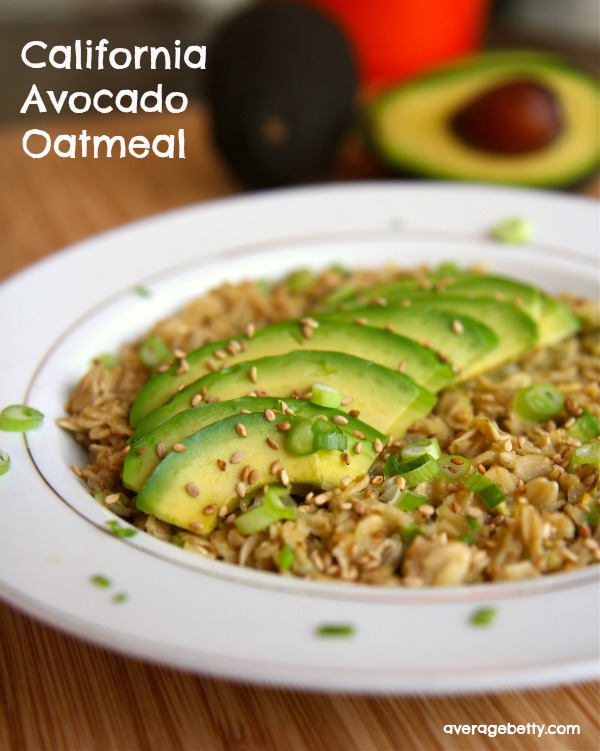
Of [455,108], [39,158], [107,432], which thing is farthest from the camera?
[39,158]

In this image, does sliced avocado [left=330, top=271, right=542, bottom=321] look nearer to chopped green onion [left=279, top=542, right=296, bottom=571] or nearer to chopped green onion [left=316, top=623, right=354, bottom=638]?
chopped green onion [left=279, top=542, right=296, bottom=571]

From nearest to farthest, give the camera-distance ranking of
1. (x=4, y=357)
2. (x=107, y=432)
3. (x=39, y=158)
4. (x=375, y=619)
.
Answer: (x=375, y=619) < (x=107, y=432) < (x=4, y=357) < (x=39, y=158)

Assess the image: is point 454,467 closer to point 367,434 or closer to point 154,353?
point 367,434

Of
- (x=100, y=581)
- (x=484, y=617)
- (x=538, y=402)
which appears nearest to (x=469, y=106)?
(x=538, y=402)

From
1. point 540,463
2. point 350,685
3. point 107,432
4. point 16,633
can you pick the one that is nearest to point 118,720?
point 16,633

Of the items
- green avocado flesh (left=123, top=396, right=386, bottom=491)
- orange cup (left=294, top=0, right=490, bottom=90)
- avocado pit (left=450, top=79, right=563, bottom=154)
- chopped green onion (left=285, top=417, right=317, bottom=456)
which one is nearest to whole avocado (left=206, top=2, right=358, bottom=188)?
avocado pit (left=450, top=79, right=563, bottom=154)

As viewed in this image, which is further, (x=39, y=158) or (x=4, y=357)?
(x=39, y=158)

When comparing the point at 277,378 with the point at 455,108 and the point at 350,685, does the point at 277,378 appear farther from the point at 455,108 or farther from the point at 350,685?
the point at 455,108
